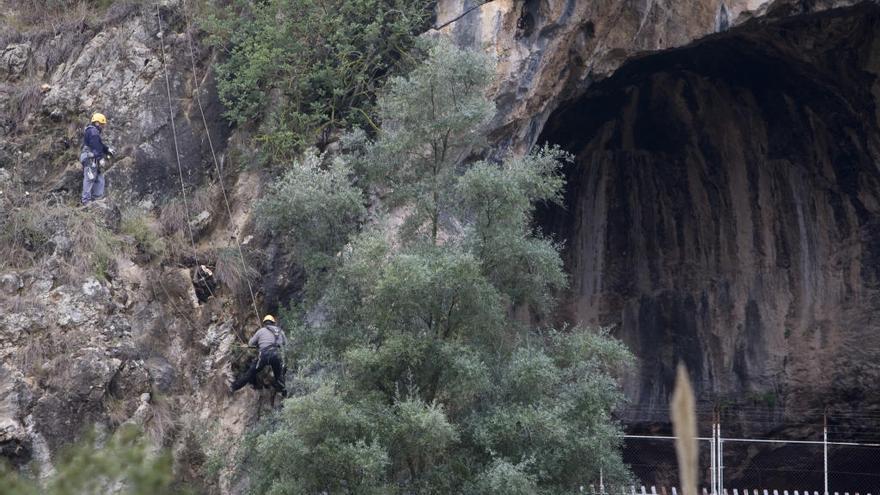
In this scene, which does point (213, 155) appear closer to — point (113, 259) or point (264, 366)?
point (113, 259)

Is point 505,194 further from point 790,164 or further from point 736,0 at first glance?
point 790,164

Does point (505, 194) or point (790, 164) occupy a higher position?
point (790, 164)

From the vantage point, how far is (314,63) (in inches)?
655

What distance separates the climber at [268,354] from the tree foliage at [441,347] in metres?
0.74

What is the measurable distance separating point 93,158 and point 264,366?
377 cm

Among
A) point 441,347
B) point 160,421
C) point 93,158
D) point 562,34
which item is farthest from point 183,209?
point 441,347

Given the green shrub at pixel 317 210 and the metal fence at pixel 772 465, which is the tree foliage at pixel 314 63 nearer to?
the green shrub at pixel 317 210

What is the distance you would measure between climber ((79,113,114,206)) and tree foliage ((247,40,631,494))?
12.4 feet

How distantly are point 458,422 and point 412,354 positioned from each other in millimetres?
803

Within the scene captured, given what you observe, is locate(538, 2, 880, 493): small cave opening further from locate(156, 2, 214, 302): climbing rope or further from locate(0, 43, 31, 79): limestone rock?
locate(0, 43, 31, 79): limestone rock

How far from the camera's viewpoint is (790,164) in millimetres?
19578

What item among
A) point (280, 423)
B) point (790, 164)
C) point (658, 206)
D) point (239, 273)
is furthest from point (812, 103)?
point (280, 423)

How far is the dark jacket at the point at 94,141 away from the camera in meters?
15.9

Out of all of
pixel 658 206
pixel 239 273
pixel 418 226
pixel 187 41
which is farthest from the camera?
pixel 658 206
